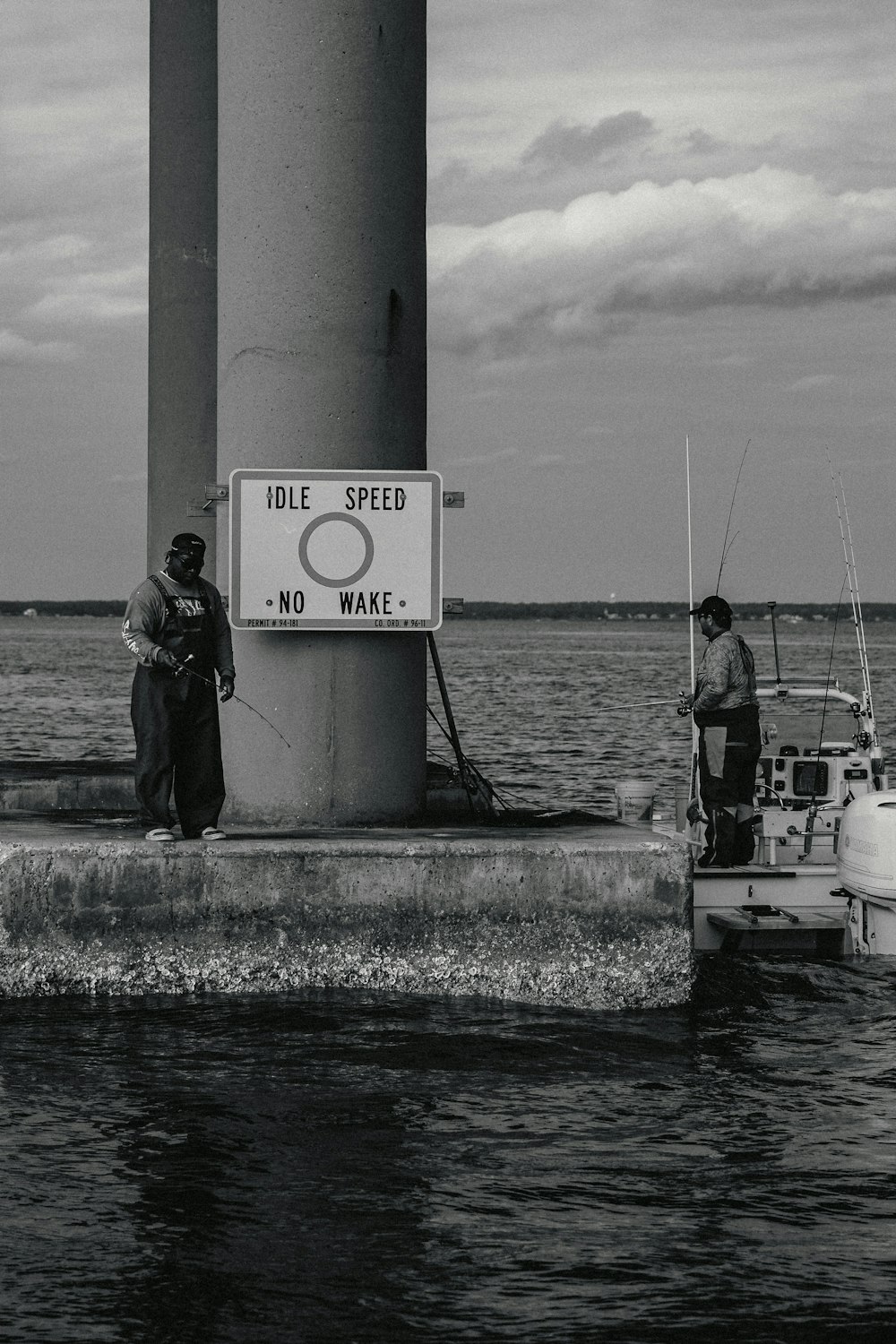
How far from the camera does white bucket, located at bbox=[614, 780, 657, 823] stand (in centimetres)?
1620

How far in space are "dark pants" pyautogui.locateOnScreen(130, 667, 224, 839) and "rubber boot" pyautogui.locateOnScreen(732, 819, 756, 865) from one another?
523 centimetres

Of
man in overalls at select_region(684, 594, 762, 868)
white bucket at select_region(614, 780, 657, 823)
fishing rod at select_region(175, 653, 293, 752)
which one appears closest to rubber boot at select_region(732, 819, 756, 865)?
man in overalls at select_region(684, 594, 762, 868)

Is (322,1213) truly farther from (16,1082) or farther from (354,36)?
(354,36)

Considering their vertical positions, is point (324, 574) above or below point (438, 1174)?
above

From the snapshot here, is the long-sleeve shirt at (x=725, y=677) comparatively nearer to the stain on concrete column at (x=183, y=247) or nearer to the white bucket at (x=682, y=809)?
the white bucket at (x=682, y=809)

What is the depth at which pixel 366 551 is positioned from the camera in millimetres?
9500

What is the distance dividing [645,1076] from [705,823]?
6327mm

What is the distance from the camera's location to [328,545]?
9461mm

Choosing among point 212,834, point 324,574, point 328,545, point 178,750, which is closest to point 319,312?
point 328,545

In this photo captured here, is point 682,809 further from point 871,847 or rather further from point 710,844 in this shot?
point 871,847

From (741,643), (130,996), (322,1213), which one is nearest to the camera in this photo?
(322,1213)

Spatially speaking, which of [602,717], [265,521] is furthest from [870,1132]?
[602,717]

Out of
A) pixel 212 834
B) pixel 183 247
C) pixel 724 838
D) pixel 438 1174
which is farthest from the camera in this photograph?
pixel 183 247

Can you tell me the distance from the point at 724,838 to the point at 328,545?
4.85 meters
